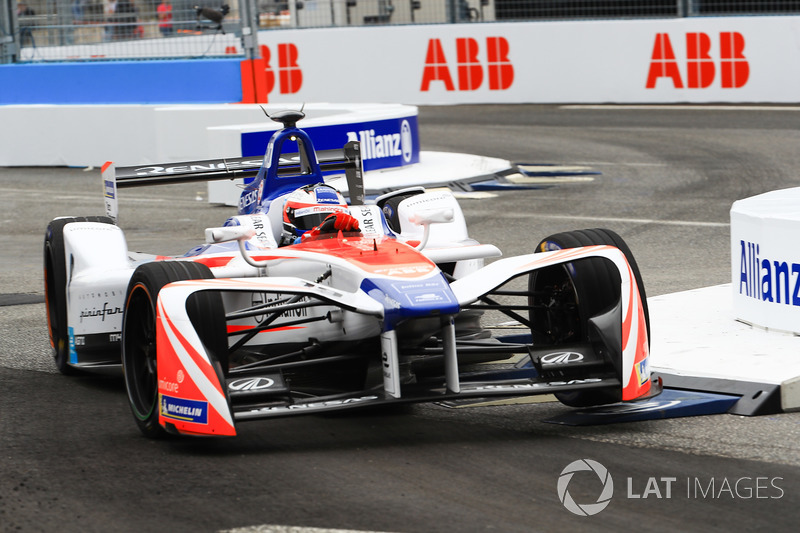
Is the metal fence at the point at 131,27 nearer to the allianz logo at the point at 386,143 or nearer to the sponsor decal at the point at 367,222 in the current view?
the allianz logo at the point at 386,143

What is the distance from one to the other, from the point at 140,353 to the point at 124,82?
13.2 metres

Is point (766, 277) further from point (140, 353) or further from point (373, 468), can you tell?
point (140, 353)

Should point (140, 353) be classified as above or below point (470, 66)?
below

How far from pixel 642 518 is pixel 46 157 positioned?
15441 millimetres

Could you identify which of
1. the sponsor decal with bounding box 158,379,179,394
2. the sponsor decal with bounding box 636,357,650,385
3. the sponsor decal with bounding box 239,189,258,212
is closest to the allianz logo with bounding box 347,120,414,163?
the sponsor decal with bounding box 239,189,258,212

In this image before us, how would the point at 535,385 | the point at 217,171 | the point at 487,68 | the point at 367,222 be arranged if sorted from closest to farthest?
the point at 535,385 → the point at 367,222 → the point at 217,171 → the point at 487,68

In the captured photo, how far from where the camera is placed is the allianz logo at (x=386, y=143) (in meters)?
15.6

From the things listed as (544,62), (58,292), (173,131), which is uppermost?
(544,62)

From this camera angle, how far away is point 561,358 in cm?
621

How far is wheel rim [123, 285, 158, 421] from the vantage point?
6184 mm

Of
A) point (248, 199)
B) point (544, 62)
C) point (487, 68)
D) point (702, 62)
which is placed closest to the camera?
point (248, 199)

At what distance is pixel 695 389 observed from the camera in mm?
6570

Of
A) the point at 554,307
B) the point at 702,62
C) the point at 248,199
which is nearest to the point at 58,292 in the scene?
the point at 248,199

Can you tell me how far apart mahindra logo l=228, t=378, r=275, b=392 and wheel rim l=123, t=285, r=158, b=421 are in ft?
1.69
